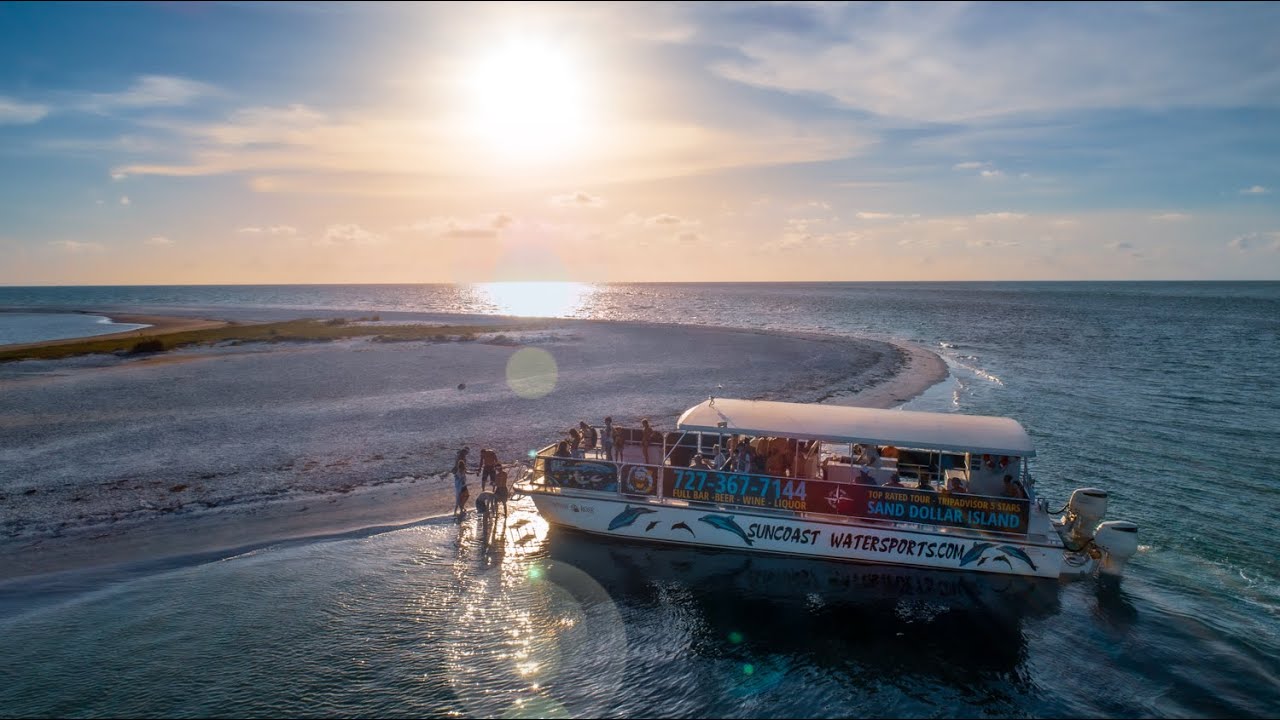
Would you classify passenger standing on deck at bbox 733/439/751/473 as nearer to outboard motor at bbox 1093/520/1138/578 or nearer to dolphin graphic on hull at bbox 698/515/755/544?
dolphin graphic on hull at bbox 698/515/755/544

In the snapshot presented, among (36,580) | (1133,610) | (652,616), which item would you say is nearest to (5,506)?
(36,580)

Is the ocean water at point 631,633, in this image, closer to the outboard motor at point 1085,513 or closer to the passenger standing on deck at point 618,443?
the outboard motor at point 1085,513

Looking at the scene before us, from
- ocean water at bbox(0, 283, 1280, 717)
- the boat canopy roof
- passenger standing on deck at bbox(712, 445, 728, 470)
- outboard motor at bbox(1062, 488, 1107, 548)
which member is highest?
the boat canopy roof

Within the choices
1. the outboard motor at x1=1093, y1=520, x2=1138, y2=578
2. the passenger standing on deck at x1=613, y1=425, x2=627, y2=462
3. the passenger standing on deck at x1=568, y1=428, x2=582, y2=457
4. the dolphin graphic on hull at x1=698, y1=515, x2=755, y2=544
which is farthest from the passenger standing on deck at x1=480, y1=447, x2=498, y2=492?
the outboard motor at x1=1093, y1=520, x2=1138, y2=578

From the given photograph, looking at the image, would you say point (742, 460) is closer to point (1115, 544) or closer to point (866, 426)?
point (866, 426)

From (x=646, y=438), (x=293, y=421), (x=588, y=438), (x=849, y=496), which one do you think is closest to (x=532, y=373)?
(x=293, y=421)

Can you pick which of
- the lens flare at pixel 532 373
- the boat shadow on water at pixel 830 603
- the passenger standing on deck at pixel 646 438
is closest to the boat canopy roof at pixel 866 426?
the passenger standing on deck at pixel 646 438

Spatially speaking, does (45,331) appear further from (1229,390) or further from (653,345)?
(1229,390)
